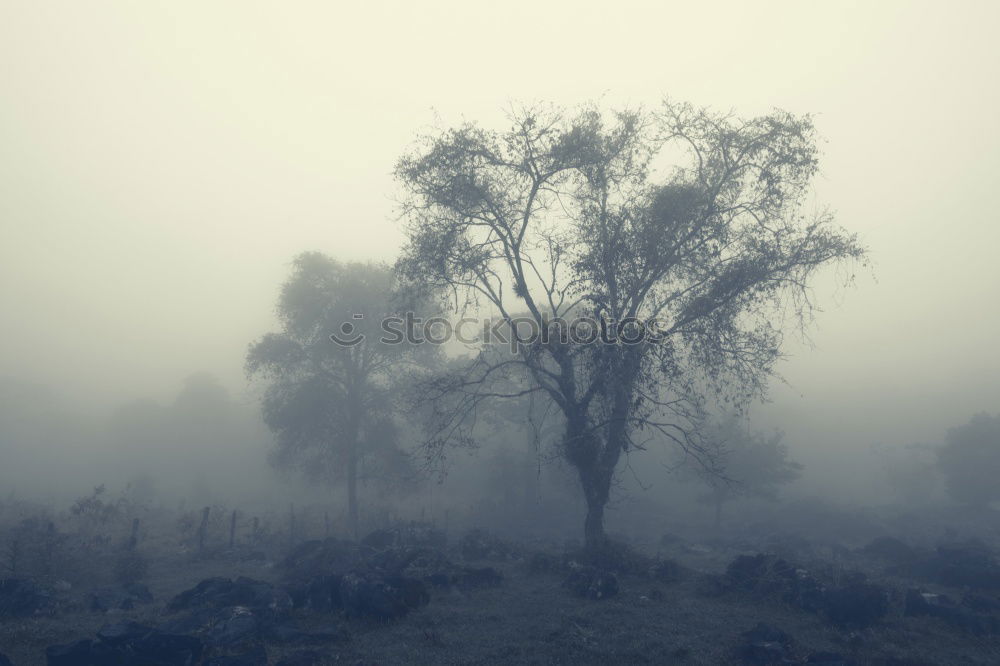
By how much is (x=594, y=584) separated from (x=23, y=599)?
1418 cm

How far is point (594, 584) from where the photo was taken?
50.4 feet

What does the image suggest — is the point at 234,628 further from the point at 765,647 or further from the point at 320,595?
the point at 765,647

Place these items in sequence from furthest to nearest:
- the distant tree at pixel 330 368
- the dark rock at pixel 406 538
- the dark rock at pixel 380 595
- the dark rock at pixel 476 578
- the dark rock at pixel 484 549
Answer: the distant tree at pixel 330 368 < the dark rock at pixel 406 538 < the dark rock at pixel 484 549 < the dark rock at pixel 476 578 < the dark rock at pixel 380 595

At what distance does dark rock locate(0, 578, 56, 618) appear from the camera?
1404 cm

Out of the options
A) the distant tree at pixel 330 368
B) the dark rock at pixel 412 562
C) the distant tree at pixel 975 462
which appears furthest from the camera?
the distant tree at pixel 975 462

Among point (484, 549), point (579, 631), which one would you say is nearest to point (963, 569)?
point (579, 631)

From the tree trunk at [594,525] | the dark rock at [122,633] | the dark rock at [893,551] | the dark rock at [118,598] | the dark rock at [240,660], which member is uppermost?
the tree trunk at [594,525]

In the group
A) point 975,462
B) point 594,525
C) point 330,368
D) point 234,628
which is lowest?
point 234,628

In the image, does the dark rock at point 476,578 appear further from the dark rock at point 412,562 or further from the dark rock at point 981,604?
the dark rock at point 981,604

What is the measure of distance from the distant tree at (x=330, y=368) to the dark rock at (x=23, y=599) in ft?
60.4

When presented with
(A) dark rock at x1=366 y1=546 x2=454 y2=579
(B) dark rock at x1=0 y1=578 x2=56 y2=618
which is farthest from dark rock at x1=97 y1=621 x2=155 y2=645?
(A) dark rock at x1=366 y1=546 x2=454 y2=579

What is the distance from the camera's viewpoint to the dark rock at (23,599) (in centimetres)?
1404

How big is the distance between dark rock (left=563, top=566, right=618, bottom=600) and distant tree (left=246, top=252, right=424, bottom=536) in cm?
1990

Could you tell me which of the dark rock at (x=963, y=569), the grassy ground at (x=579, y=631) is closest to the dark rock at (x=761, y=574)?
the grassy ground at (x=579, y=631)
